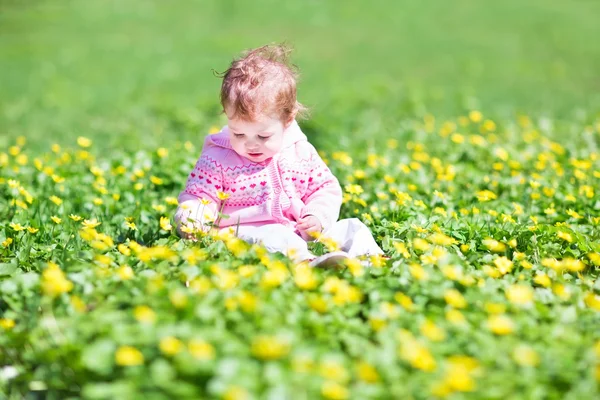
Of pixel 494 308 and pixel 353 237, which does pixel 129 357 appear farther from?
pixel 353 237

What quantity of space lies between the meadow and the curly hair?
0.59 metres

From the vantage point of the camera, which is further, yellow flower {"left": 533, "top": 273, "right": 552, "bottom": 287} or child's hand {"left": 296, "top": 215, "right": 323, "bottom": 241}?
child's hand {"left": 296, "top": 215, "right": 323, "bottom": 241}

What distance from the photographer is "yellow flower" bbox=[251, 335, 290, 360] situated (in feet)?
6.66

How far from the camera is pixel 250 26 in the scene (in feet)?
41.0

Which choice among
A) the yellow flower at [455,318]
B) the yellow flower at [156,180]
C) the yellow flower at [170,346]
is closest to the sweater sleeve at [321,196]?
the yellow flower at [156,180]

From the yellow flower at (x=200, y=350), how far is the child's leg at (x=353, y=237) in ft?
4.33

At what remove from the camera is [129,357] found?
6.54 feet

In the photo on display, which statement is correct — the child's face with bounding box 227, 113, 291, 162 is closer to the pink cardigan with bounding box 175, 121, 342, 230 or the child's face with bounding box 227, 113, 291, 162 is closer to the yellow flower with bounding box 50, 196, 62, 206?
the pink cardigan with bounding box 175, 121, 342, 230

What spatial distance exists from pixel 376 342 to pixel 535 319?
542mm

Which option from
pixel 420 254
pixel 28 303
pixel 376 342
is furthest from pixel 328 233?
pixel 28 303

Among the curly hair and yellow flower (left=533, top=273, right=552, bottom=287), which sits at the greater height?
the curly hair

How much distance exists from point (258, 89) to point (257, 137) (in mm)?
219

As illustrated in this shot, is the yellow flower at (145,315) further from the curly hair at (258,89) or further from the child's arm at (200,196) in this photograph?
the curly hair at (258,89)

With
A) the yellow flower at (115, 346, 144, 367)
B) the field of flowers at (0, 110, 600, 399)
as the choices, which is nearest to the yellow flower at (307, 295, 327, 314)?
the field of flowers at (0, 110, 600, 399)
